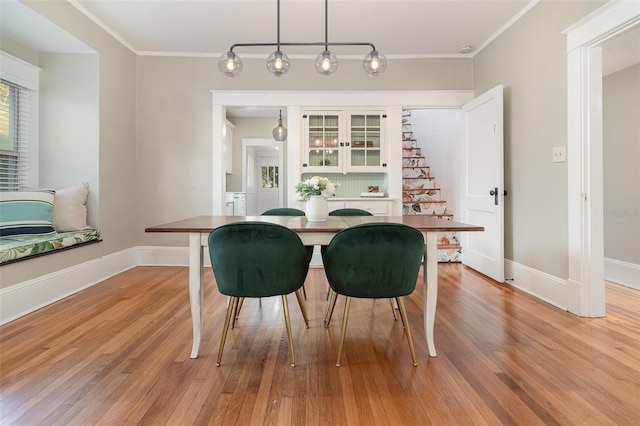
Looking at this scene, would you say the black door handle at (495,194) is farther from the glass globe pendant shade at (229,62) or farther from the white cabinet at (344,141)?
the glass globe pendant shade at (229,62)

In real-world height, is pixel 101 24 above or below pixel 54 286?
above

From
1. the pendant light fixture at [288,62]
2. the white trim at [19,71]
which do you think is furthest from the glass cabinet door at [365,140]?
the white trim at [19,71]

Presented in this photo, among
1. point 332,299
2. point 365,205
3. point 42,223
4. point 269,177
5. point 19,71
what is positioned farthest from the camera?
point 269,177

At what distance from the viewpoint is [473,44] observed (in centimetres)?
392

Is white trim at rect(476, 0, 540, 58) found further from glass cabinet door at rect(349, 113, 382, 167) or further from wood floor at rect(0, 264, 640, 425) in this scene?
wood floor at rect(0, 264, 640, 425)

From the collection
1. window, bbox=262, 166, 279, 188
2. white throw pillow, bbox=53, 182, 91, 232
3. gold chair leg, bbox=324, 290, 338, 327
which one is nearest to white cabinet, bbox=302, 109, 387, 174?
gold chair leg, bbox=324, 290, 338, 327

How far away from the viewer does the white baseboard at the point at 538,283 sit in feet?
8.90

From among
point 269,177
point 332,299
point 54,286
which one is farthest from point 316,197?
point 269,177

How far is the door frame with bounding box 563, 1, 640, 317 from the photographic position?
8.06 feet

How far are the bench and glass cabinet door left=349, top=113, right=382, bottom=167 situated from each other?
3.08 m

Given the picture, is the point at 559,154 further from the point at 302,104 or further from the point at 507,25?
the point at 302,104

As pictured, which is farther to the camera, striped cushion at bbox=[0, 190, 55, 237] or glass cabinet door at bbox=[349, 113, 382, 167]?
glass cabinet door at bbox=[349, 113, 382, 167]

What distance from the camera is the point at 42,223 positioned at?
300 centimetres

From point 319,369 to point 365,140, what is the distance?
3.20m
